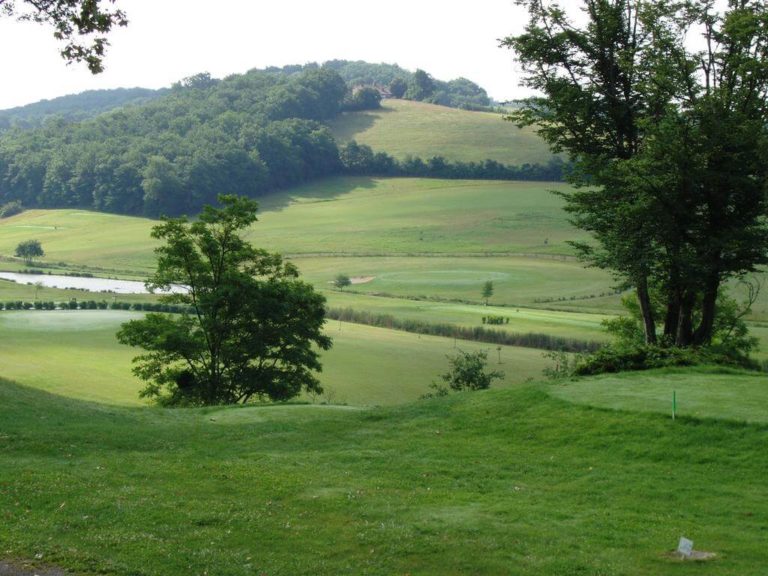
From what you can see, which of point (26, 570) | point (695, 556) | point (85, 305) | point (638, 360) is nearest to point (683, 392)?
point (638, 360)

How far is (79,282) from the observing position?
106500 millimetres

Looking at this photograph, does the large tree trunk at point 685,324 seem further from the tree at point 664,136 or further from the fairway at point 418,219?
the fairway at point 418,219

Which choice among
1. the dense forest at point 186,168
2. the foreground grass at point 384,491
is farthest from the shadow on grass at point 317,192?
the foreground grass at point 384,491

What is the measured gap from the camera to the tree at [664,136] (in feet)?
87.3

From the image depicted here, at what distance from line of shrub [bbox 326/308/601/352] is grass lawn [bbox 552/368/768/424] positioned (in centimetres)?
3461

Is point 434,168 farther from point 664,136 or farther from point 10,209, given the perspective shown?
point 664,136

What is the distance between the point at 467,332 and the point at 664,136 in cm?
4247

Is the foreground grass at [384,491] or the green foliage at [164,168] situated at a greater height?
the green foliage at [164,168]

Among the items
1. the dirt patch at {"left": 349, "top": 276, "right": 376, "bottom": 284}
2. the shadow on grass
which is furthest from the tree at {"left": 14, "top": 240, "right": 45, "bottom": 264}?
the dirt patch at {"left": 349, "top": 276, "right": 376, "bottom": 284}

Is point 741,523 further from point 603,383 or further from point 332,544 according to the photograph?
point 603,383

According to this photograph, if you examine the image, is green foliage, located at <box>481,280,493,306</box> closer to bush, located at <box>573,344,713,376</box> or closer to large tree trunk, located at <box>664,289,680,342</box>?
large tree trunk, located at <box>664,289,680,342</box>

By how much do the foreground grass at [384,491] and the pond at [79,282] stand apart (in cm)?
8295

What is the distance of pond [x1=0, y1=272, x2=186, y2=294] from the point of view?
3952 inches

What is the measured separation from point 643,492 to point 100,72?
49.3ft
